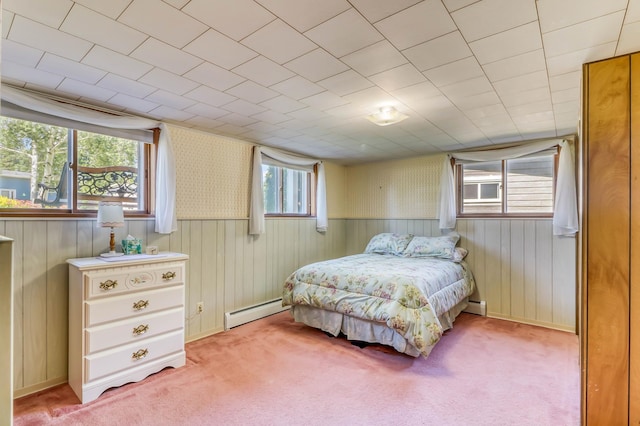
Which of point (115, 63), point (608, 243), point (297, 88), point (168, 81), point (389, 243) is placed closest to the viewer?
point (608, 243)

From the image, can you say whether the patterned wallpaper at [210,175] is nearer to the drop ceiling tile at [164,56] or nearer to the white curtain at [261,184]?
the white curtain at [261,184]

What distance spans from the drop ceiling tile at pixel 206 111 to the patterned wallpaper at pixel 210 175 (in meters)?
0.49

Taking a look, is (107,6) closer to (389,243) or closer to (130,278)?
(130,278)

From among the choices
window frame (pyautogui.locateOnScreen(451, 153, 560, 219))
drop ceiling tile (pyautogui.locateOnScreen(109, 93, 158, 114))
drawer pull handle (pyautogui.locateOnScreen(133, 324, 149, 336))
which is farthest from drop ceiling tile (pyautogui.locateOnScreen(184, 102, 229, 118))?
window frame (pyautogui.locateOnScreen(451, 153, 560, 219))

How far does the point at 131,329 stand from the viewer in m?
2.36

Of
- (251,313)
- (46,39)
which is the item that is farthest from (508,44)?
(251,313)

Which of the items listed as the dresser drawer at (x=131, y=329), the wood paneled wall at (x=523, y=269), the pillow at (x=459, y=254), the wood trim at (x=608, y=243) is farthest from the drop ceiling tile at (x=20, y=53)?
the wood paneled wall at (x=523, y=269)

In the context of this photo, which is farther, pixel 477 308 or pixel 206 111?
pixel 477 308

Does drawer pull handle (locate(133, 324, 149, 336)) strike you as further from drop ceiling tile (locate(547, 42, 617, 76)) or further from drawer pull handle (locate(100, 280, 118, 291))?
drop ceiling tile (locate(547, 42, 617, 76))

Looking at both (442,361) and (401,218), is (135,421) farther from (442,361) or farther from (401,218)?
(401,218)

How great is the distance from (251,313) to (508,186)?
135 inches

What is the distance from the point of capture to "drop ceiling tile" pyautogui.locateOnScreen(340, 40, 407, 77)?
170cm

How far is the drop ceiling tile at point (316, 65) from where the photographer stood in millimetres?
1784

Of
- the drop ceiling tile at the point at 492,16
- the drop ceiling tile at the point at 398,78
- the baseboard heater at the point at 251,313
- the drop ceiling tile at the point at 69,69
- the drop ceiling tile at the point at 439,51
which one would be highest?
the drop ceiling tile at the point at 492,16
